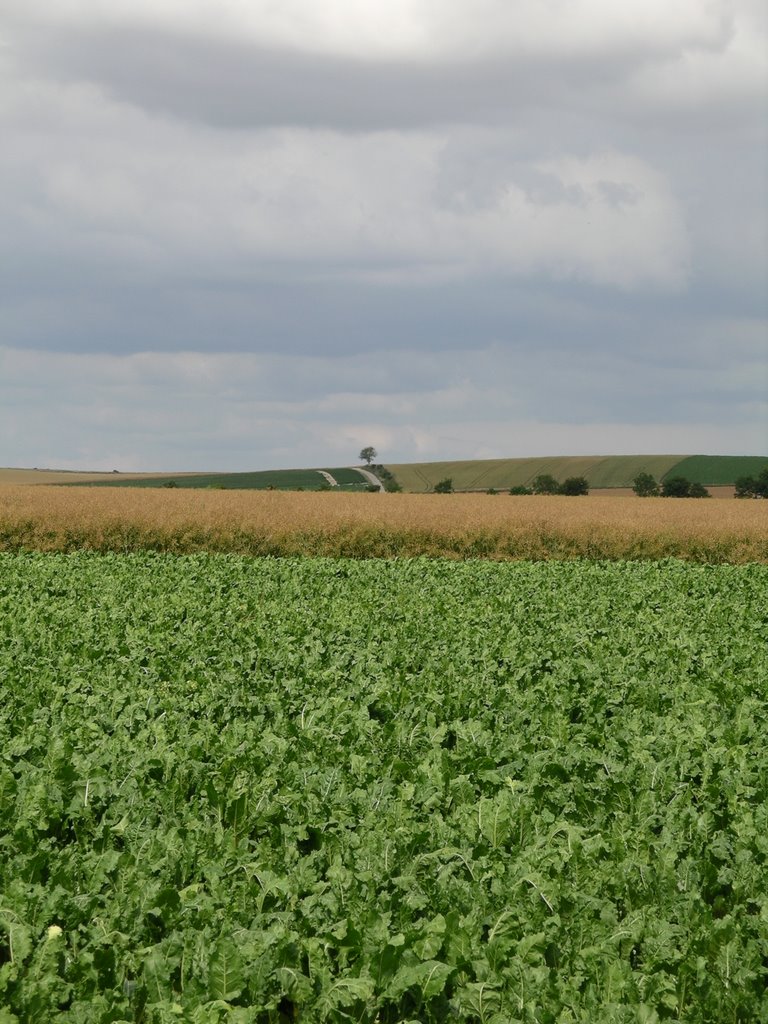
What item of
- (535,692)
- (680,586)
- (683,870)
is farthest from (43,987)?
(680,586)

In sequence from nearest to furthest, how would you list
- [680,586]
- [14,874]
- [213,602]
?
[14,874] → [213,602] → [680,586]

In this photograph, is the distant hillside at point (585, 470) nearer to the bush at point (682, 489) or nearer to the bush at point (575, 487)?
the bush at point (682, 489)

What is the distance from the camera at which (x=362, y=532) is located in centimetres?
3192

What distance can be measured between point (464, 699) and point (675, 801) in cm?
269

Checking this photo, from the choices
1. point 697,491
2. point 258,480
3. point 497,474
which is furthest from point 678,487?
point 258,480

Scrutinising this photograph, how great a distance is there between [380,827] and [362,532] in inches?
1018

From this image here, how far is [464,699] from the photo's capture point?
9.26 metres

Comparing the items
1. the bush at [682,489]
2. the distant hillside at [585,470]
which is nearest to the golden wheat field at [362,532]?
the bush at [682,489]

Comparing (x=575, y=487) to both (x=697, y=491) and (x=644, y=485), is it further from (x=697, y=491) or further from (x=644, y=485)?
(x=644, y=485)

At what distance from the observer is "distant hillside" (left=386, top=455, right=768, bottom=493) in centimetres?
10683

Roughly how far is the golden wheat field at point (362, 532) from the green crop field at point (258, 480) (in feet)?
219

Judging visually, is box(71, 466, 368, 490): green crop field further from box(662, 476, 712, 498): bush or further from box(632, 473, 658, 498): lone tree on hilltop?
box(662, 476, 712, 498): bush

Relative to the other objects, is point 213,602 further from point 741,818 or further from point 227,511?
point 227,511

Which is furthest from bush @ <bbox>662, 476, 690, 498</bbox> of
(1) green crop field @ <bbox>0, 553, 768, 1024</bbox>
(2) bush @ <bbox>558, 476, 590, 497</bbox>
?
(1) green crop field @ <bbox>0, 553, 768, 1024</bbox>
